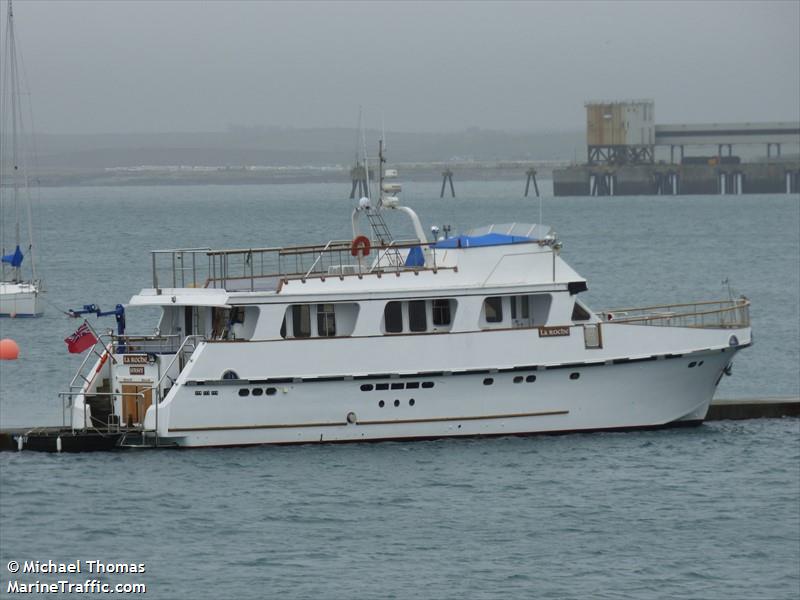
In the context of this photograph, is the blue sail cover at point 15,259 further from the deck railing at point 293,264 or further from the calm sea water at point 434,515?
the deck railing at point 293,264

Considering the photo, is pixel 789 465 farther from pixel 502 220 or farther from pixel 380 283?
pixel 502 220

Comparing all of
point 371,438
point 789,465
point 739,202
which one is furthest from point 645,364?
point 739,202

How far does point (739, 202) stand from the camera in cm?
19762

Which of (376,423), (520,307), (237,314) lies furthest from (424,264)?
(237,314)

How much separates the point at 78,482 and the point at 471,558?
8211 mm

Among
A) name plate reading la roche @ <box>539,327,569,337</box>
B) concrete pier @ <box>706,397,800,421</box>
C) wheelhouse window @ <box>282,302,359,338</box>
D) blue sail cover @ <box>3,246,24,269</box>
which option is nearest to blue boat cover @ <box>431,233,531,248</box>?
name plate reading la roche @ <box>539,327,569,337</box>

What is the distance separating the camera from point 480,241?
1366 inches

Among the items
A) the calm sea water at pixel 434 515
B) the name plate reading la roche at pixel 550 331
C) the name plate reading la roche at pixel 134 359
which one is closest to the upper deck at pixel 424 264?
the name plate reading la roche at pixel 550 331

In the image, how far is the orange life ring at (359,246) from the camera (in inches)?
1367

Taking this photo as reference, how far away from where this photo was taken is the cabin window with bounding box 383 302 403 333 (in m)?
34.0

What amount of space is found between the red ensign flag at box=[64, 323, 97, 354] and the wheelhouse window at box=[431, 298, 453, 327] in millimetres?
6563

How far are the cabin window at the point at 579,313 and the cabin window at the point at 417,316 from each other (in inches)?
117

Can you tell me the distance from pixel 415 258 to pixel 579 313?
3.46 meters

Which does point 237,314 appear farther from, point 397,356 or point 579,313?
point 579,313
